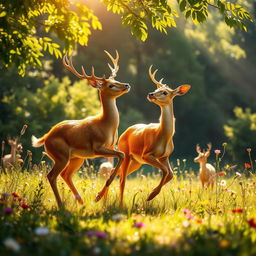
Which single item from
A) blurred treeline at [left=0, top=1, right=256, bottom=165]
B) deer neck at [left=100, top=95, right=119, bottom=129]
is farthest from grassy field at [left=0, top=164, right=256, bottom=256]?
blurred treeline at [left=0, top=1, right=256, bottom=165]

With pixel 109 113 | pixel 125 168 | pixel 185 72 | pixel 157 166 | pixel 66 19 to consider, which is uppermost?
pixel 185 72

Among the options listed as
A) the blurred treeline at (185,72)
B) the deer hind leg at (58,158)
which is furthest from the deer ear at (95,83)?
the blurred treeline at (185,72)

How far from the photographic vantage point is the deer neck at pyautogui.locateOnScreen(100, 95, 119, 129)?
6.09 metres

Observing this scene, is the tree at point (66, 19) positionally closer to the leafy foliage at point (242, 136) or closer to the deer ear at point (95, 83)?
the deer ear at point (95, 83)

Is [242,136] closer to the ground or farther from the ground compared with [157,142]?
closer to the ground

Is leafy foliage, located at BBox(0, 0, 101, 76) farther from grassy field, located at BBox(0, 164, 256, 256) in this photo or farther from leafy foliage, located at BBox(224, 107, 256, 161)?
leafy foliage, located at BBox(224, 107, 256, 161)

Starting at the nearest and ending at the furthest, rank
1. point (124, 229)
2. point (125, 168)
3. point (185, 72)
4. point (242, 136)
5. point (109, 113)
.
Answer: point (124, 229) → point (109, 113) → point (125, 168) → point (242, 136) → point (185, 72)

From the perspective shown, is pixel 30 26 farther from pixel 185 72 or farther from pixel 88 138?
pixel 185 72

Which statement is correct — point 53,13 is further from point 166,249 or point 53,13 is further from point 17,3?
point 166,249

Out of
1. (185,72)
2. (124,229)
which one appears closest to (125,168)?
(124,229)

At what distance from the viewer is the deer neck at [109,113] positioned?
609cm

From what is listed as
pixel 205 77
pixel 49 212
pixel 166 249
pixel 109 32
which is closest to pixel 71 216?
pixel 49 212

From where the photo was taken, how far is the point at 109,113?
6133 mm

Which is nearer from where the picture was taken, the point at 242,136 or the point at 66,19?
the point at 66,19
